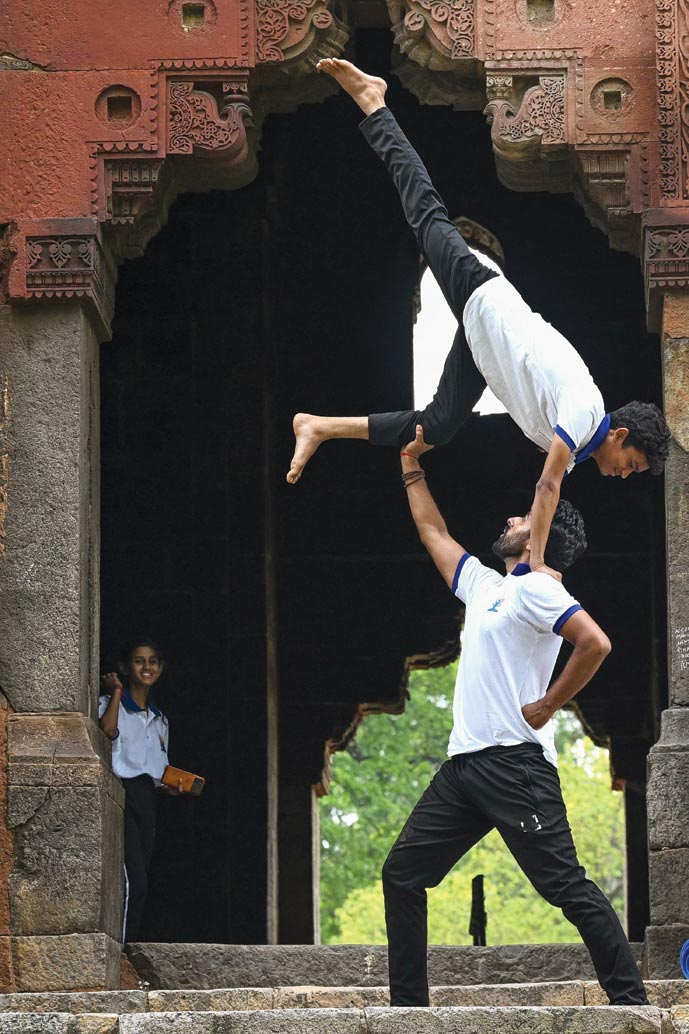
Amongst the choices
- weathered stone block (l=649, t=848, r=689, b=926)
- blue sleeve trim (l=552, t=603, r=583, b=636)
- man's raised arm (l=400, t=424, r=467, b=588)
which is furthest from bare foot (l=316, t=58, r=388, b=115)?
weathered stone block (l=649, t=848, r=689, b=926)

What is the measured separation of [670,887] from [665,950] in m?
0.27

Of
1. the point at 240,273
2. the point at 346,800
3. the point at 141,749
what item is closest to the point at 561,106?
the point at 141,749

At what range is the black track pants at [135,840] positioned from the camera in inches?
449

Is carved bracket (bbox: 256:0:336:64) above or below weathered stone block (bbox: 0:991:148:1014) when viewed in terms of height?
above

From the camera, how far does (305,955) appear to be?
10352 millimetres

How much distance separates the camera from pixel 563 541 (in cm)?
744

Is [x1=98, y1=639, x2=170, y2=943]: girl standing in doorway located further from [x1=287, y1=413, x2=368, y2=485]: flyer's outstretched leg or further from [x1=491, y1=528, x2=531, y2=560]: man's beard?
[x1=491, y1=528, x2=531, y2=560]: man's beard

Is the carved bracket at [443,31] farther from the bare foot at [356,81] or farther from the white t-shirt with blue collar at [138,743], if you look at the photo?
the white t-shirt with blue collar at [138,743]

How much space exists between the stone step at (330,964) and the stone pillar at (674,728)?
1338mm

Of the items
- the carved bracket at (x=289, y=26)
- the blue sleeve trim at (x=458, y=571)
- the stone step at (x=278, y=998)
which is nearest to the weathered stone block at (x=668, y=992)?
the stone step at (x=278, y=998)

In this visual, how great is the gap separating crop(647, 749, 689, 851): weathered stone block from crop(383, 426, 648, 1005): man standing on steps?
6.23 feet

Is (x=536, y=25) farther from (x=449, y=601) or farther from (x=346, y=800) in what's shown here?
(x=346, y=800)

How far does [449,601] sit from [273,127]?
3.93m

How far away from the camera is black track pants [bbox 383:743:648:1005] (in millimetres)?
6785
